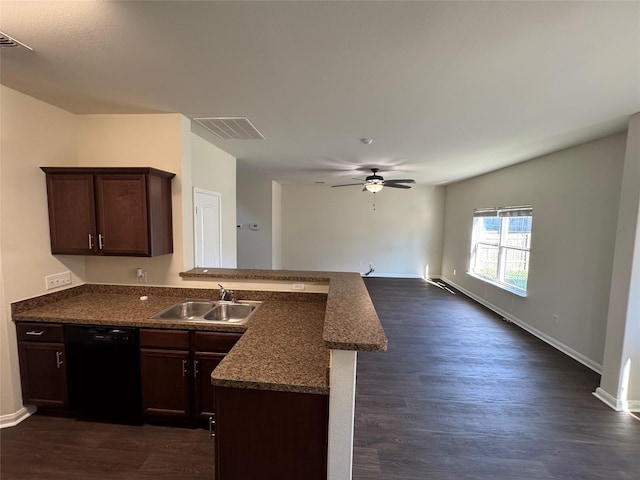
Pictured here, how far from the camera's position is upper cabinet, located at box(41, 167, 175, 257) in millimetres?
2426

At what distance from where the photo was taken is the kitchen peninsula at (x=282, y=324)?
126 cm

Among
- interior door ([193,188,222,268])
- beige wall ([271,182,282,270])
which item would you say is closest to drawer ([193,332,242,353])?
interior door ([193,188,222,268])

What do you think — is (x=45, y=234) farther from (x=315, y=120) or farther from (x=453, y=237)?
(x=453, y=237)

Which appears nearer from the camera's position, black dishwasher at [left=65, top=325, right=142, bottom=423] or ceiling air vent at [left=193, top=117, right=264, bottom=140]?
black dishwasher at [left=65, top=325, right=142, bottom=423]

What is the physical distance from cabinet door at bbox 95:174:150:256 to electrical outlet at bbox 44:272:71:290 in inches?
21.8

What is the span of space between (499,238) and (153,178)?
5.76 meters

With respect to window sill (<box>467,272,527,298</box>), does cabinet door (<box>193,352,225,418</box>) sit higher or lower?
lower

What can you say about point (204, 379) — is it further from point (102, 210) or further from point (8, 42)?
point (8, 42)

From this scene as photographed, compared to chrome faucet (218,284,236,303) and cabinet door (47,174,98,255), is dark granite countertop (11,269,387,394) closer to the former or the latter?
chrome faucet (218,284,236,303)

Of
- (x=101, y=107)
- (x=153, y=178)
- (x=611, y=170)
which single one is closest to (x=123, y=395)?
(x=153, y=178)

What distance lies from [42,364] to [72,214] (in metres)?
1.26

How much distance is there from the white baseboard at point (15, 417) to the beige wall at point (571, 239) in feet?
18.8

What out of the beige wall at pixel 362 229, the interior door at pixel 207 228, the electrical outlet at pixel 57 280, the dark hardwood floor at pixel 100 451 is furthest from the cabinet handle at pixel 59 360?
the beige wall at pixel 362 229

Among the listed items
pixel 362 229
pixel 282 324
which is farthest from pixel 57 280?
pixel 362 229
